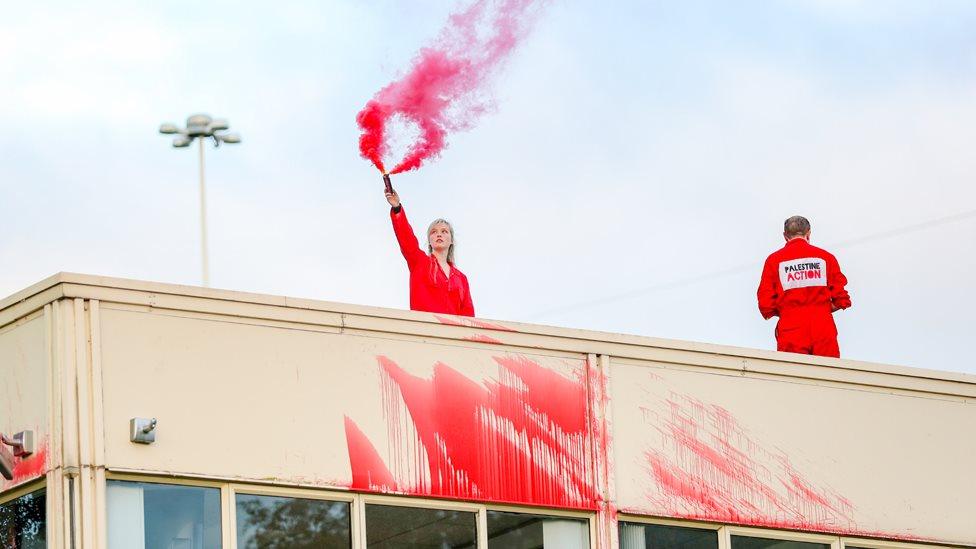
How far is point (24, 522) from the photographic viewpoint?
14.5 meters

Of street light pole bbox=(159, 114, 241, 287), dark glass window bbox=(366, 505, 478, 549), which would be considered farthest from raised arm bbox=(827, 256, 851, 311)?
street light pole bbox=(159, 114, 241, 287)

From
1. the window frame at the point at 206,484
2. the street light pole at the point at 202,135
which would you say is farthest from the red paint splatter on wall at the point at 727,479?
the street light pole at the point at 202,135

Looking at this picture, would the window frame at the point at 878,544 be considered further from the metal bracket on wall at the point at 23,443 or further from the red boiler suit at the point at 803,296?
the metal bracket on wall at the point at 23,443

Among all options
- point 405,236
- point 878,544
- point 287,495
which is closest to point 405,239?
point 405,236

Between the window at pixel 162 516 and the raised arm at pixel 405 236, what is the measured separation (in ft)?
10.8

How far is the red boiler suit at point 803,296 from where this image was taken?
61.1 feet

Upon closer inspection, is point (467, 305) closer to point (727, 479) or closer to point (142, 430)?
point (727, 479)

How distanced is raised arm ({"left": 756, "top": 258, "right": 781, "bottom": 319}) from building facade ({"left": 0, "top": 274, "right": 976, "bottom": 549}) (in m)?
1.15

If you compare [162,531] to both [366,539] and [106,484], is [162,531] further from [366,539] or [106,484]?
Answer: [366,539]

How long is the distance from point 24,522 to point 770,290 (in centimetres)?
748

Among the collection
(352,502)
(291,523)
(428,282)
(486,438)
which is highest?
(428,282)

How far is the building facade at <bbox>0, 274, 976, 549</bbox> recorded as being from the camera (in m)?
14.5

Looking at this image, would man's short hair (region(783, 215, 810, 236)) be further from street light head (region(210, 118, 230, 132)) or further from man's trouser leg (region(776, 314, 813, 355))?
street light head (region(210, 118, 230, 132))

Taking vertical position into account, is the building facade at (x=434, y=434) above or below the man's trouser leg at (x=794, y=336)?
below
